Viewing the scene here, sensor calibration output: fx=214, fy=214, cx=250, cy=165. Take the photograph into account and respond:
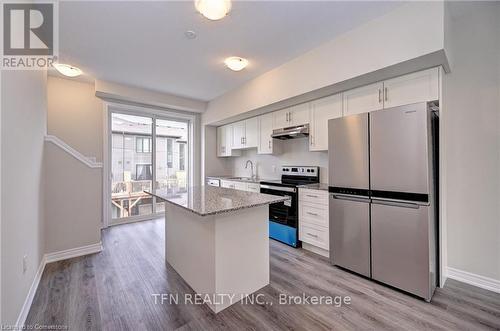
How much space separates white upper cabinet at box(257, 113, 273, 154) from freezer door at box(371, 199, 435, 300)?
2.11 m

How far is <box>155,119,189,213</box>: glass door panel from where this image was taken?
498 centimetres

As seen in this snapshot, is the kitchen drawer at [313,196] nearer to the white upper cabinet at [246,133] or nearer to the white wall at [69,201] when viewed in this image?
the white upper cabinet at [246,133]

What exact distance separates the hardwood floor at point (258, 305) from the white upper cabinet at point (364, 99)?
76.4 inches

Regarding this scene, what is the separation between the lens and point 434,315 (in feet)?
5.78

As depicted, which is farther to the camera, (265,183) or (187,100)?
(187,100)

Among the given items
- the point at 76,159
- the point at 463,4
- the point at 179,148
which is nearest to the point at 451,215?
the point at 463,4

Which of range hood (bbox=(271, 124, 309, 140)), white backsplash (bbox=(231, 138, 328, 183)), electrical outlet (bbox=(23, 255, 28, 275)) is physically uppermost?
range hood (bbox=(271, 124, 309, 140))

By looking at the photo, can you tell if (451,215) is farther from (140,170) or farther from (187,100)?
(140,170)

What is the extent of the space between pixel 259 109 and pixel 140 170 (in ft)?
9.72

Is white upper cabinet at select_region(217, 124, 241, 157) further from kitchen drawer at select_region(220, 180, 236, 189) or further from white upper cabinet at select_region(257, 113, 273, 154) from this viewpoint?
white upper cabinet at select_region(257, 113, 273, 154)

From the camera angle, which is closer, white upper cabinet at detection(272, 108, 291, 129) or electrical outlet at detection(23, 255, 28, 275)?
electrical outlet at detection(23, 255, 28, 275)

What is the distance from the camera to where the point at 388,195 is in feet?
7.00

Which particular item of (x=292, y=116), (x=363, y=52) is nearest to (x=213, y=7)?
A: (x=363, y=52)

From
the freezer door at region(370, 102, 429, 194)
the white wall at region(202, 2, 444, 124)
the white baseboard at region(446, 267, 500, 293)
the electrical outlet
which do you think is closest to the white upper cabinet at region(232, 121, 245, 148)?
the white wall at region(202, 2, 444, 124)
